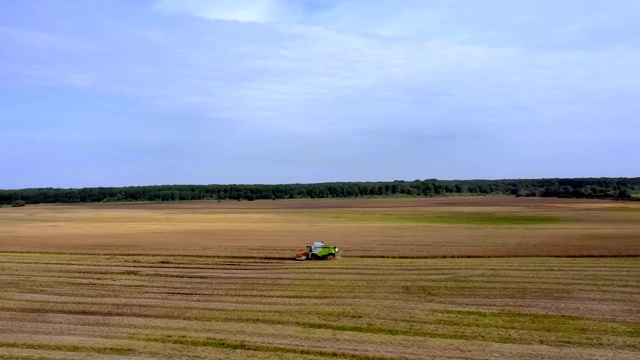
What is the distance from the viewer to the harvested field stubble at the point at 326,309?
1475cm

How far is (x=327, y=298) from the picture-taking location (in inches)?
806

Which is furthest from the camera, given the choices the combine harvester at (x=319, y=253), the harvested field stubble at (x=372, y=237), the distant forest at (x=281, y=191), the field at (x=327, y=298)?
the distant forest at (x=281, y=191)

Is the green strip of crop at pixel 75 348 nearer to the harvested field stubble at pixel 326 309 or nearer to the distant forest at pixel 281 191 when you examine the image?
the harvested field stubble at pixel 326 309

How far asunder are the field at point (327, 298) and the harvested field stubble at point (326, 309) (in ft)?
0.19

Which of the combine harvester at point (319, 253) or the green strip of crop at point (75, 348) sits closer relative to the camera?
the green strip of crop at point (75, 348)

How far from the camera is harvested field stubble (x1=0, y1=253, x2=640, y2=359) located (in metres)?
14.8

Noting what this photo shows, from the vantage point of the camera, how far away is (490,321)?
56.3ft

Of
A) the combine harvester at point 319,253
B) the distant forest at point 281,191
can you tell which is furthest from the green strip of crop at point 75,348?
the distant forest at point 281,191

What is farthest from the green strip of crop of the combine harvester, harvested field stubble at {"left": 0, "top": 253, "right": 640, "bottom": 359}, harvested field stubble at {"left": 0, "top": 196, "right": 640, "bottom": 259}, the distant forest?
the distant forest

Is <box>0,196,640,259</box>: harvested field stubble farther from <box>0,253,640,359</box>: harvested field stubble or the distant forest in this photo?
the distant forest

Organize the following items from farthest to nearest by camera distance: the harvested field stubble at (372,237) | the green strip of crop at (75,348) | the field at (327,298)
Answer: the harvested field stubble at (372,237) → the field at (327,298) → the green strip of crop at (75,348)

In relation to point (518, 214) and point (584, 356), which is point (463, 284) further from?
point (518, 214)

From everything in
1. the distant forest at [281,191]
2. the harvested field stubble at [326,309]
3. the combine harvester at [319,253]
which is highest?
the distant forest at [281,191]

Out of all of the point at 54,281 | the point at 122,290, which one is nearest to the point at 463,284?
the point at 122,290
